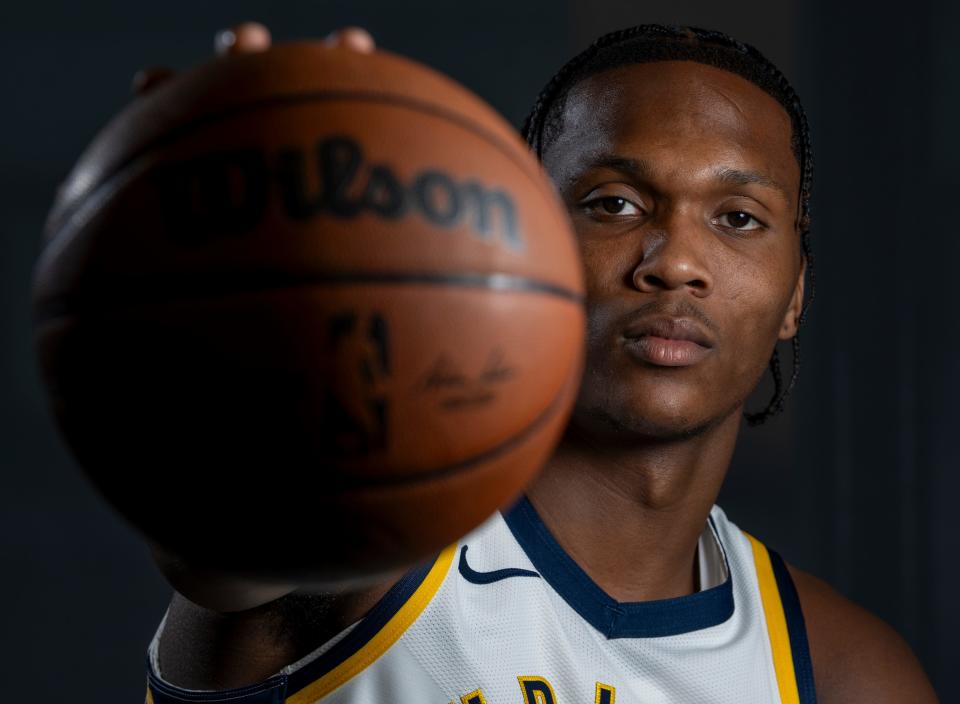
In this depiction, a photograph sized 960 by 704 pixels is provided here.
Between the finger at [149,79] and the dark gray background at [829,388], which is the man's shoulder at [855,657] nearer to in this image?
the dark gray background at [829,388]

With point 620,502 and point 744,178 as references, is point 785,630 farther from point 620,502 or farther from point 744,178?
point 744,178

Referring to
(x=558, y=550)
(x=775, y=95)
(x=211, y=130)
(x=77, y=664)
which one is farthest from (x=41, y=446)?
(x=211, y=130)

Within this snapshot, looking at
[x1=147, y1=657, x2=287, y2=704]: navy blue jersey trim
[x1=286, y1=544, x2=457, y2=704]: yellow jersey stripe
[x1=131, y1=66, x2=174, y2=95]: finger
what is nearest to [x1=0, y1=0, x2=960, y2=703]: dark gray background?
[x1=286, y1=544, x2=457, y2=704]: yellow jersey stripe

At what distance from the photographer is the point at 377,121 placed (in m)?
0.72

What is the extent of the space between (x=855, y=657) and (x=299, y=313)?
1.18 metres

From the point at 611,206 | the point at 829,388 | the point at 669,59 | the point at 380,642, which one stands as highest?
the point at 669,59

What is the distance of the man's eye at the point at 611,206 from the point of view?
1.36 metres

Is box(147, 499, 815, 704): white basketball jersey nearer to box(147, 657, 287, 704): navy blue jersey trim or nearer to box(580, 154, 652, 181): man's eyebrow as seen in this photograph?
box(147, 657, 287, 704): navy blue jersey trim

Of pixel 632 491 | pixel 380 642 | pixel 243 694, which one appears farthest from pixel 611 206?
pixel 243 694

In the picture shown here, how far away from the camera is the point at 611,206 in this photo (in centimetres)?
137

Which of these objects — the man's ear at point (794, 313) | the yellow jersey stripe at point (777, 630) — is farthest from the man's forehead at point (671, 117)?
the yellow jersey stripe at point (777, 630)

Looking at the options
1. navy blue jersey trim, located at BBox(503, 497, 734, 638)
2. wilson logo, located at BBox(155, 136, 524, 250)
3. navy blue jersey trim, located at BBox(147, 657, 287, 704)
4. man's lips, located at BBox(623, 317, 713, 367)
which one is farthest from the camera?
navy blue jersey trim, located at BBox(503, 497, 734, 638)

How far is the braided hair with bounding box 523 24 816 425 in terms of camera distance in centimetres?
146
